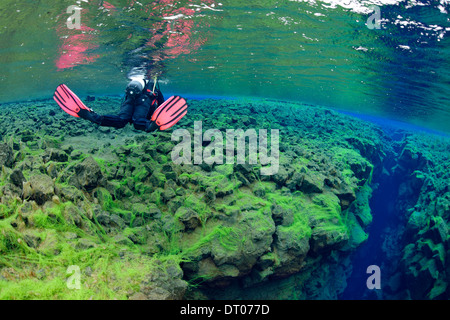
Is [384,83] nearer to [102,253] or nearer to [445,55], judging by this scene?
[445,55]

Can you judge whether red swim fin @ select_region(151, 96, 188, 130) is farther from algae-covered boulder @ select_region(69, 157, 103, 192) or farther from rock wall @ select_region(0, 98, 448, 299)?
algae-covered boulder @ select_region(69, 157, 103, 192)

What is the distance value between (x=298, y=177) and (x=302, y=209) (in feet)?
2.82

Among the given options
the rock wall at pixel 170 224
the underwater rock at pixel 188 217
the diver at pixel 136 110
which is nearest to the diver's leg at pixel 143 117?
the diver at pixel 136 110

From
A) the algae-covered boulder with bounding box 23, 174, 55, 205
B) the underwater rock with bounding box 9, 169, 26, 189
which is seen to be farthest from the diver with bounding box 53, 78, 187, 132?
the algae-covered boulder with bounding box 23, 174, 55, 205

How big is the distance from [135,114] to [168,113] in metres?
1.18

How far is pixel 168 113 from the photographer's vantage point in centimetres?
637

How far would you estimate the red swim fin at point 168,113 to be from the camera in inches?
250

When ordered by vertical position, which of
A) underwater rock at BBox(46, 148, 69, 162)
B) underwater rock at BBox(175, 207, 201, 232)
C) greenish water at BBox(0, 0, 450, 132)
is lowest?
underwater rock at BBox(175, 207, 201, 232)

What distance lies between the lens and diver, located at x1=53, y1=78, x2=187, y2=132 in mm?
6227

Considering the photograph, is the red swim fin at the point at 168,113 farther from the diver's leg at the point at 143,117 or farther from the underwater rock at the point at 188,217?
the underwater rock at the point at 188,217

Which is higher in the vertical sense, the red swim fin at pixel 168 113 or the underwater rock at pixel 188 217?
the red swim fin at pixel 168 113

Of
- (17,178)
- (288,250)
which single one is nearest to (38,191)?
(17,178)
